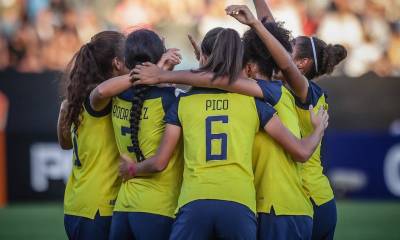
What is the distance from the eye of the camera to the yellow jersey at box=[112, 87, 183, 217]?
17.7 ft

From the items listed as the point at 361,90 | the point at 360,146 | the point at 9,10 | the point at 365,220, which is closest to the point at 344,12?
the point at 361,90

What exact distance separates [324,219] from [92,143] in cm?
158

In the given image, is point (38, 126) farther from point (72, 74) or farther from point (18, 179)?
point (72, 74)

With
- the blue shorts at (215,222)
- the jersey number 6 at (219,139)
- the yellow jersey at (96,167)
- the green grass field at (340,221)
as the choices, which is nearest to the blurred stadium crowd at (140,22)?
the green grass field at (340,221)

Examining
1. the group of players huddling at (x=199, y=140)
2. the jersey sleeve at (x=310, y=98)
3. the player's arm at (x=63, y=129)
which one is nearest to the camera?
the group of players huddling at (x=199, y=140)

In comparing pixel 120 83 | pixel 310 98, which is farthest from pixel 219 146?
pixel 310 98

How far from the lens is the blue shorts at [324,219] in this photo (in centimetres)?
595

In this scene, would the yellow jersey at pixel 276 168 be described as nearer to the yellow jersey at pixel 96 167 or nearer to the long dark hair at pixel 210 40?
the long dark hair at pixel 210 40

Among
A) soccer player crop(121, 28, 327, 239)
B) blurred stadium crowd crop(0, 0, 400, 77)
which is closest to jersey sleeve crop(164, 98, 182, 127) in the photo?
soccer player crop(121, 28, 327, 239)

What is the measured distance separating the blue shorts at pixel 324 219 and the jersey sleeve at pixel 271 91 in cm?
89

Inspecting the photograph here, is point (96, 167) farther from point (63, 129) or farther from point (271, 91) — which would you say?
point (271, 91)

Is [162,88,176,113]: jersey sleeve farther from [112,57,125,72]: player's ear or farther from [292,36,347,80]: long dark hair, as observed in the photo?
[292,36,347,80]: long dark hair

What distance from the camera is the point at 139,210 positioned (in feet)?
17.7

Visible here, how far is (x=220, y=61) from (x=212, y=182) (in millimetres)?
690
